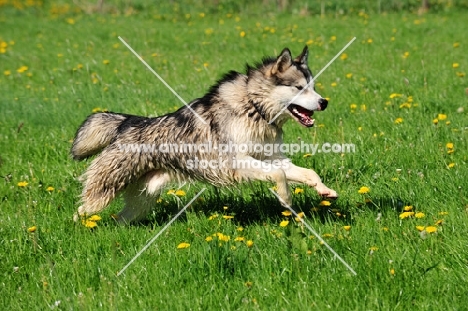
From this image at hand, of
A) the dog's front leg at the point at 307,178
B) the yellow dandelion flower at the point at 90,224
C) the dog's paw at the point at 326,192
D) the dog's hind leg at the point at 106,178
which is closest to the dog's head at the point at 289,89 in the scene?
the dog's front leg at the point at 307,178

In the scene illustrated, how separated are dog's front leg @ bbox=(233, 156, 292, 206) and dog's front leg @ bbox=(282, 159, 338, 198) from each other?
97 millimetres

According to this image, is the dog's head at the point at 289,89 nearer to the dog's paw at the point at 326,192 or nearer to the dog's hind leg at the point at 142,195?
the dog's paw at the point at 326,192

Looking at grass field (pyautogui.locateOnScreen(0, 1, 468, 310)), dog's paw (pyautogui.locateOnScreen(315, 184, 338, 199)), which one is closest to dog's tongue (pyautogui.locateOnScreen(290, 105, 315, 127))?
dog's paw (pyautogui.locateOnScreen(315, 184, 338, 199))

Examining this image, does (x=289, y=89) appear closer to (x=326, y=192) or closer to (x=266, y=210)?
(x=326, y=192)

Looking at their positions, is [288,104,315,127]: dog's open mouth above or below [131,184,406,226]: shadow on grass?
above

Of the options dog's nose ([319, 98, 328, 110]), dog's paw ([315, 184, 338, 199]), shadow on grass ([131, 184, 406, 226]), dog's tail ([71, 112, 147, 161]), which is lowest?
shadow on grass ([131, 184, 406, 226])

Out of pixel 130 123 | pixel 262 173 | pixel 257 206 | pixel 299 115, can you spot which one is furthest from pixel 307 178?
pixel 130 123

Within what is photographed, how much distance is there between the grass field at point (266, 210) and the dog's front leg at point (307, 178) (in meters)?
0.09

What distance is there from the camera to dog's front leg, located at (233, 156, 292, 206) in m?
4.56

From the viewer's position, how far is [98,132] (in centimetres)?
517

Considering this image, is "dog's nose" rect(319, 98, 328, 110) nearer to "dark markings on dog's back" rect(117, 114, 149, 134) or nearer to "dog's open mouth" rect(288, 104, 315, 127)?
"dog's open mouth" rect(288, 104, 315, 127)

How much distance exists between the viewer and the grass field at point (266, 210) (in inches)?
138

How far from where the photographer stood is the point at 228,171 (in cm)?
482

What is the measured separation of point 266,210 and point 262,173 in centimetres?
46
